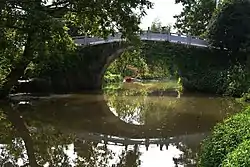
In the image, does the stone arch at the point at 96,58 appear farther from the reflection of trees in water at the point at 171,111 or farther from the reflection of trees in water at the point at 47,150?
the reflection of trees in water at the point at 47,150

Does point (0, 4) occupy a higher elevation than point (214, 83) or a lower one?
higher

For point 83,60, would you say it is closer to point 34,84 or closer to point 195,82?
point 34,84

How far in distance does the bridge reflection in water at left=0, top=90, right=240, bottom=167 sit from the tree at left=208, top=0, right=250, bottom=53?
222 inches

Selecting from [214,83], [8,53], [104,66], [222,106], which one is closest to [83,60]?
[104,66]

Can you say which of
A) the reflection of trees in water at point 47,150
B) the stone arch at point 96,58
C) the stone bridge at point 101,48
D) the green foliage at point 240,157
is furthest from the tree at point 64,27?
the green foliage at point 240,157

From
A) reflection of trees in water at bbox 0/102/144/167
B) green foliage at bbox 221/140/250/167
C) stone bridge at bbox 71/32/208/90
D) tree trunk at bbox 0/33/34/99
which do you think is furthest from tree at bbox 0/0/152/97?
green foliage at bbox 221/140/250/167

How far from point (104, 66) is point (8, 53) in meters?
9.61

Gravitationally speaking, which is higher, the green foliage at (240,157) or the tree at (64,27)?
the tree at (64,27)

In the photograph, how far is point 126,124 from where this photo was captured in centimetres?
1148

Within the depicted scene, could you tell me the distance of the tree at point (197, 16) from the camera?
92.8ft

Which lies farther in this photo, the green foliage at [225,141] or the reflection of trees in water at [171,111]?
the reflection of trees in water at [171,111]

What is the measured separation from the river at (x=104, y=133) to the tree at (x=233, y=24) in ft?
17.5

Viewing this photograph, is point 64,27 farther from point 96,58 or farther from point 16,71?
point 96,58

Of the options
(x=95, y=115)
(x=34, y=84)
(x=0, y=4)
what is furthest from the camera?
(x=34, y=84)
